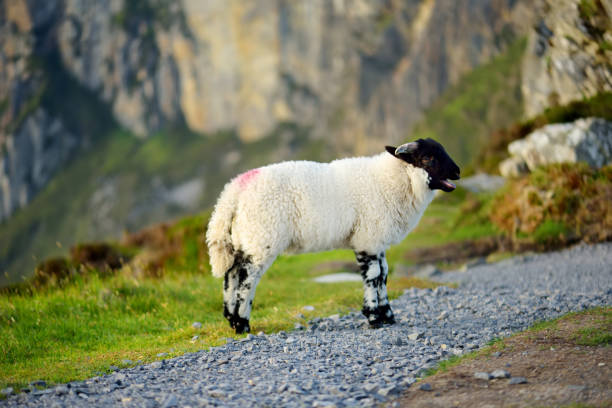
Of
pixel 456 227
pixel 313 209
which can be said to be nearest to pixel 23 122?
pixel 456 227

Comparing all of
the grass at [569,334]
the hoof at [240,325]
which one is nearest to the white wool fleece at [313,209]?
the hoof at [240,325]

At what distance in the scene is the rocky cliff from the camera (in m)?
114

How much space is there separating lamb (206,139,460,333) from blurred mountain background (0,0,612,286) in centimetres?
7597

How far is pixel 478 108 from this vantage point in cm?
8869

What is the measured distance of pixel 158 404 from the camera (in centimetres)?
604

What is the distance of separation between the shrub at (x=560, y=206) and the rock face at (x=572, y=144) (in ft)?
4.98

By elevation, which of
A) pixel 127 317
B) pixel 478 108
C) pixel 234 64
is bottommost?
pixel 127 317

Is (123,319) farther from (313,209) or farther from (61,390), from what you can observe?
(313,209)

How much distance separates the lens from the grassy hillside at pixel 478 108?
3223 inches

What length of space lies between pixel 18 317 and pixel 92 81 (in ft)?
660

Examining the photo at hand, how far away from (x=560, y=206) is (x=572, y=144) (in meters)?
4.06

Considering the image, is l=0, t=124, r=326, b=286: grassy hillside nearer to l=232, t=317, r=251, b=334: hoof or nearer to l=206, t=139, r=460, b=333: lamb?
l=206, t=139, r=460, b=333: lamb

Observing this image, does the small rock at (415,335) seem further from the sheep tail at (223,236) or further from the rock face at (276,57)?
the rock face at (276,57)

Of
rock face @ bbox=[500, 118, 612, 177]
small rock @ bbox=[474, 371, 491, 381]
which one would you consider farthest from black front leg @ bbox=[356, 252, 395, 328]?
rock face @ bbox=[500, 118, 612, 177]
